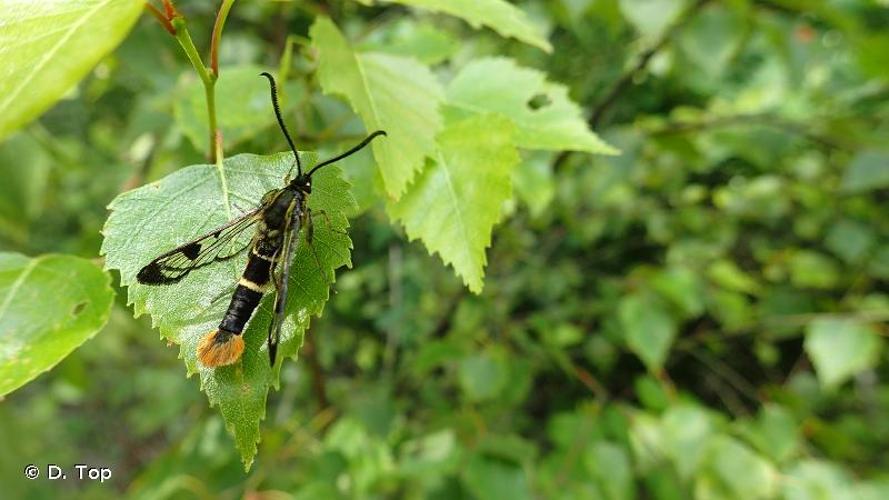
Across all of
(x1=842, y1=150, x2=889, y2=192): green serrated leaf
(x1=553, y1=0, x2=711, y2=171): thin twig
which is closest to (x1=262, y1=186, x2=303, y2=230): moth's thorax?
(x1=553, y1=0, x2=711, y2=171): thin twig

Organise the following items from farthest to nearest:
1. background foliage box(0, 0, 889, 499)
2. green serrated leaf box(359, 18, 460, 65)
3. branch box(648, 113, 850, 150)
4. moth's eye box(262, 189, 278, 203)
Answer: branch box(648, 113, 850, 150) < green serrated leaf box(359, 18, 460, 65) < background foliage box(0, 0, 889, 499) < moth's eye box(262, 189, 278, 203)

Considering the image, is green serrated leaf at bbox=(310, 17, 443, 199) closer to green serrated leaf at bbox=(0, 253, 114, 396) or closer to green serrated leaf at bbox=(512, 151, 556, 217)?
green serrated leaf at bbox=(0, 253, 114, 396)

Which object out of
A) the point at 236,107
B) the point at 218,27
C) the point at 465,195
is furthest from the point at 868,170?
the point at 218,27

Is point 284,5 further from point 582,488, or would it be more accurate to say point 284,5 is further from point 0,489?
point 0,489

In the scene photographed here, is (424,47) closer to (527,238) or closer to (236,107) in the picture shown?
(236,107)

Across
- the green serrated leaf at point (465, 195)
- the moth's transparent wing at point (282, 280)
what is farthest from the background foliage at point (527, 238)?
the moth's transparent wing at point (282, 280)

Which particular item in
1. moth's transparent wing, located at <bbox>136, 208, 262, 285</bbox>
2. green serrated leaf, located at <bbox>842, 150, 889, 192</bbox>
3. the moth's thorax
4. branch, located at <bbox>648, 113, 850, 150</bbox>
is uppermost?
the moth's thorax
